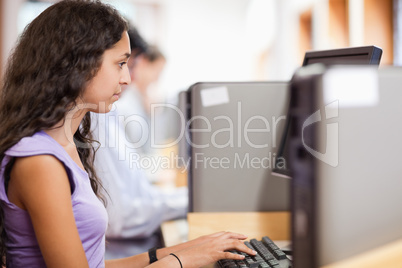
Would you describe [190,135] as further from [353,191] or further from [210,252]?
[353,191]

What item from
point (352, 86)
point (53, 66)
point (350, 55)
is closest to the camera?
point (352, 86)

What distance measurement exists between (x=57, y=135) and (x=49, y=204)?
7.4 inches

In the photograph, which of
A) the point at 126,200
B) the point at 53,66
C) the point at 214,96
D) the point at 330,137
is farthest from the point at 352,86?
the point at 126,200

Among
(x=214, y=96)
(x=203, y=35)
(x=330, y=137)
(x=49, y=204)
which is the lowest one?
(x=49, y=204)

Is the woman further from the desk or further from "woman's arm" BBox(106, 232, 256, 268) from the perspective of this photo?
the desk

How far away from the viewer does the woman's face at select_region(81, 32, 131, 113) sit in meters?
0.92

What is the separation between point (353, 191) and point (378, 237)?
8cm

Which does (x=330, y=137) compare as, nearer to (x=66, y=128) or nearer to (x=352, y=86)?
(x=352, y=86)

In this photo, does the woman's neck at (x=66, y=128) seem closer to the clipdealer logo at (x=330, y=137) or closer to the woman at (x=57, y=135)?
the woman at (x=57, y=135)

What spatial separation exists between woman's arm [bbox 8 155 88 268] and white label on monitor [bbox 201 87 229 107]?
0.56 meters

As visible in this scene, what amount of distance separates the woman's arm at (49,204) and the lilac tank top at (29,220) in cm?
2

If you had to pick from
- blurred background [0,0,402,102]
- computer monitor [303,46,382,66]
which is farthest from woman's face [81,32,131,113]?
blurred background [0,0,402,102]

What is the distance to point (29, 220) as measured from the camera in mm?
852

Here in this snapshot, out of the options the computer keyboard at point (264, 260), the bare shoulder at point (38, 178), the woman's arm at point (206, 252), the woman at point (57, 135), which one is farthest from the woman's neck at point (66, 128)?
the computer keyboard at point (264, 260)
